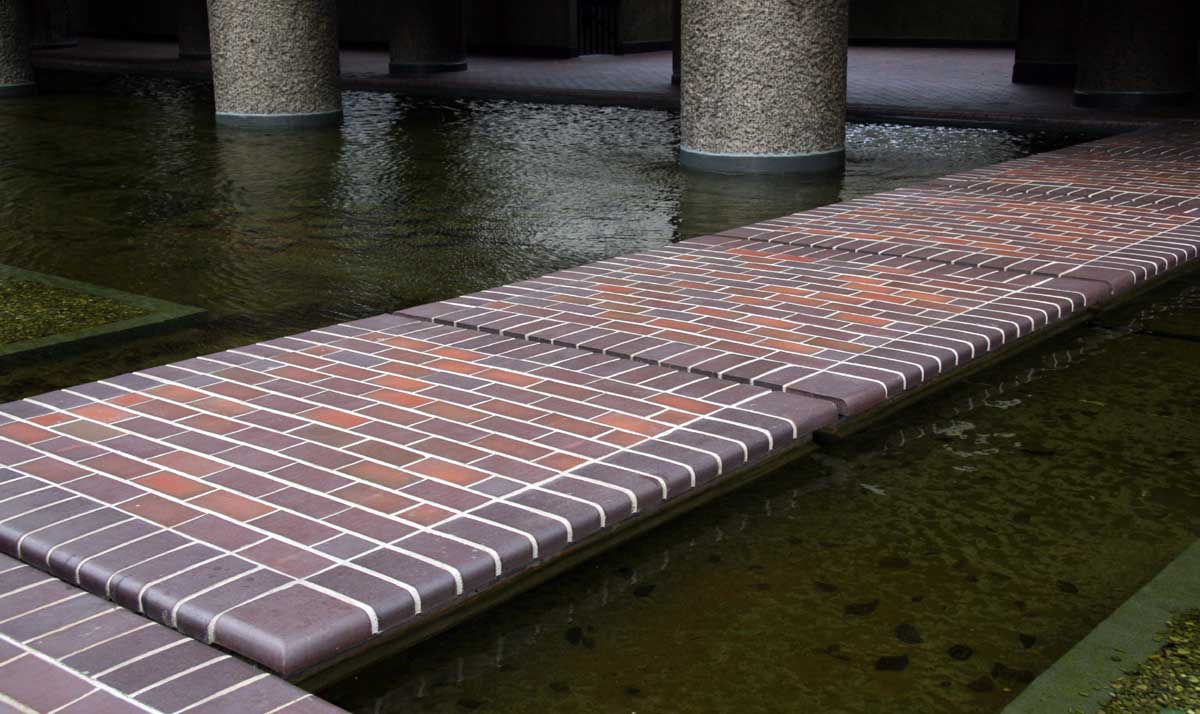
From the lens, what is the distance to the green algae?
5.12m

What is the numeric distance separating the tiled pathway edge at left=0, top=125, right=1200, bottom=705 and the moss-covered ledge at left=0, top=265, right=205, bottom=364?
866mm

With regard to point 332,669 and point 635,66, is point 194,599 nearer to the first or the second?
point 332,669

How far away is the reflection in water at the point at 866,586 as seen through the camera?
260 cm

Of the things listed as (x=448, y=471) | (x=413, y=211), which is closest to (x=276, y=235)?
(x=413, y=211)

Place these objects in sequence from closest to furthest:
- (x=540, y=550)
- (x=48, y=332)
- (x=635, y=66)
→ (x=540, y=550) < (x=48, y=332) < (x=635, y=66)

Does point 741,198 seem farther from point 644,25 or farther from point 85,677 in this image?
point 644,25

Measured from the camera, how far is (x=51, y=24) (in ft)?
81.5

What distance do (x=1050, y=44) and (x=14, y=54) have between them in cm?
1200

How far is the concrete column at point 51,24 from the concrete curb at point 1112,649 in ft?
82.5

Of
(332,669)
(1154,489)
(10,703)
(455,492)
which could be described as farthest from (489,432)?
(1154,489)

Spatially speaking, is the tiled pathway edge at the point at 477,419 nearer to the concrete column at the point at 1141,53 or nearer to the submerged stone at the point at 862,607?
the submerged stone at the point at 862,607

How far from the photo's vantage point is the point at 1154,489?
3498 mm

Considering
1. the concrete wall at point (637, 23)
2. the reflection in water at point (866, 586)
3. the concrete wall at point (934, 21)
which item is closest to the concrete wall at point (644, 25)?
the concrete wall at point (637, 23)

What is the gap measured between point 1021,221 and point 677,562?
398cm
